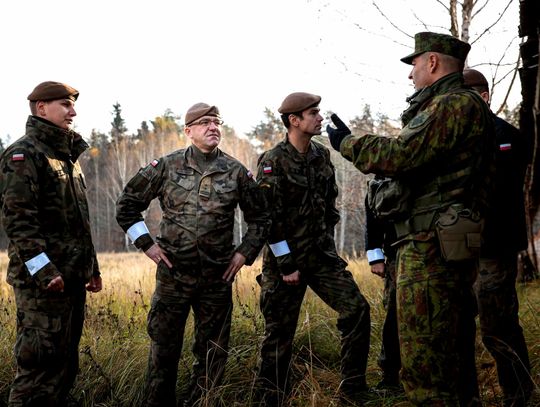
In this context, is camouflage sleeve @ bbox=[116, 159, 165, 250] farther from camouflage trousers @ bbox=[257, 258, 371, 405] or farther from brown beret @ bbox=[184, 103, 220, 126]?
camouflage trousers @ bbox=[257, 258, 371, 405]

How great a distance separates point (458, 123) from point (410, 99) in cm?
43

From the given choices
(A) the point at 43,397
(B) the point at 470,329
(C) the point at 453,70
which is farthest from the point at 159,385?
(C) the point at 453,70

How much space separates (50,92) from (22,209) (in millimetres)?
844

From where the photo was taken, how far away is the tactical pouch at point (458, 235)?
2.73 metres

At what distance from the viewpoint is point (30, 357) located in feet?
10.9

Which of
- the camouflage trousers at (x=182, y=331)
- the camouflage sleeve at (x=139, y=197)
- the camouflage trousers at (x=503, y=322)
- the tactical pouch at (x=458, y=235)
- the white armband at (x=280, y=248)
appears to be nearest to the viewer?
the tactical pouch at (x=458, y=235)

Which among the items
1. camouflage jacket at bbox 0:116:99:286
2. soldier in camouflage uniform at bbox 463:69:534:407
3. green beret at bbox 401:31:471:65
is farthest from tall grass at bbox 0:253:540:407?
green beret at bbox 401:31:471:65

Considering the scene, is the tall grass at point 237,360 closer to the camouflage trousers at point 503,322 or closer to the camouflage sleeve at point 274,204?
the camouflage trousers at point 503,322

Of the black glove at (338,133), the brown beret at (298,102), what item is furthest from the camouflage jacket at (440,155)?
the brown beret at (298,102)

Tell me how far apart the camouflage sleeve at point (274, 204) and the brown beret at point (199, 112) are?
0.56 meters

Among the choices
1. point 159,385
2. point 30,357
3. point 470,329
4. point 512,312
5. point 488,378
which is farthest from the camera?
point 488,378

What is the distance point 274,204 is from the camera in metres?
4.27


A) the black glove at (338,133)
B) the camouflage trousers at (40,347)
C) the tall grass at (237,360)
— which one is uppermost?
the black glove at (338,133)

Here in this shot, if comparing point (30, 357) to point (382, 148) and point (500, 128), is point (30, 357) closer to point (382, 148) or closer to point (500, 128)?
point (382, 148)
